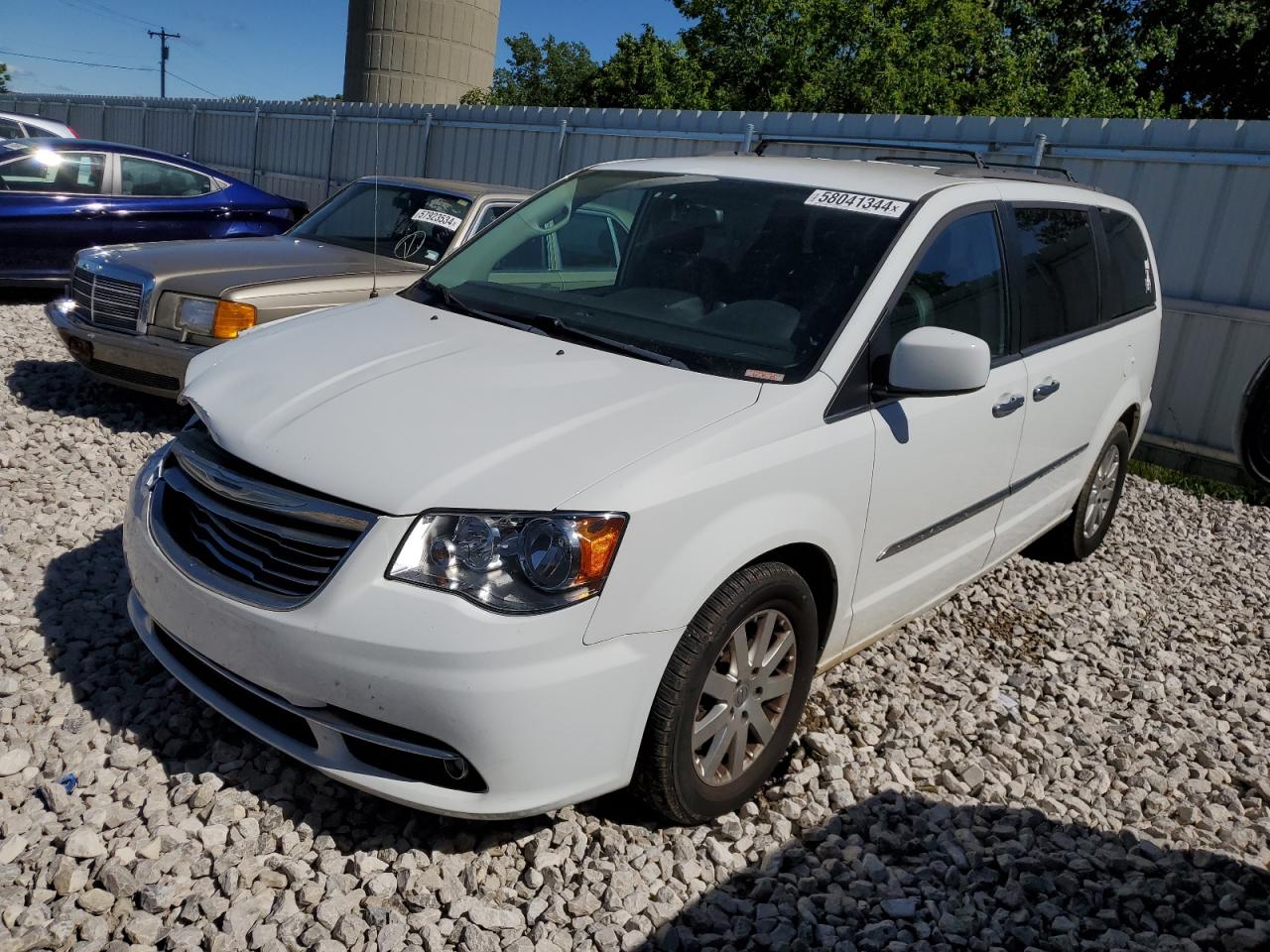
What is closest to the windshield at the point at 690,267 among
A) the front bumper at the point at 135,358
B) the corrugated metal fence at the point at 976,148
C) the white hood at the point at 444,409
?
the white hood at the point at 444,409

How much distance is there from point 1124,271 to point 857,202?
7.50 feet

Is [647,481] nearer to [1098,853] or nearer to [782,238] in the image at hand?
[782,238]

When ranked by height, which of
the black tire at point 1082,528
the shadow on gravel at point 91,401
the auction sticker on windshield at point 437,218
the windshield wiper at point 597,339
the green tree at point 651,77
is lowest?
the shadow on gravel at point 91,401

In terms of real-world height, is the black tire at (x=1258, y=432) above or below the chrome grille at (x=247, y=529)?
above

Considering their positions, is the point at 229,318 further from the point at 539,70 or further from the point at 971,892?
the point at 539,70

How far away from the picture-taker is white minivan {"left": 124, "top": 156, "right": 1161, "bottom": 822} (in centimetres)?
248

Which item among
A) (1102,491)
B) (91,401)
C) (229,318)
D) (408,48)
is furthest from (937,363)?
(408,48)

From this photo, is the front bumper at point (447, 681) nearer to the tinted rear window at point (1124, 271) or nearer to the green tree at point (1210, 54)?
the tinted rear window at point (1124, 271)

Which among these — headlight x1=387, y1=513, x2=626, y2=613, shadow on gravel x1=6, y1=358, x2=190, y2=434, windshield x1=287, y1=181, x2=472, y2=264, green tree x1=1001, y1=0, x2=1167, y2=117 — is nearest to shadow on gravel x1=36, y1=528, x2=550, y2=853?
headlight x1=387, y1=513, x2=626, y2=613

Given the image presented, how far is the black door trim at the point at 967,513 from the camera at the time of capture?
3.50 meters

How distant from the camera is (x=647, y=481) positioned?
101 inches

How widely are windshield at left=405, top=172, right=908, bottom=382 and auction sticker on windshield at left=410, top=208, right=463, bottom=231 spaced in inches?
101

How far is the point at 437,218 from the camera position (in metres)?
6.88

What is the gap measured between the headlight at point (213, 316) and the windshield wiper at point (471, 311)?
6.88 feet
